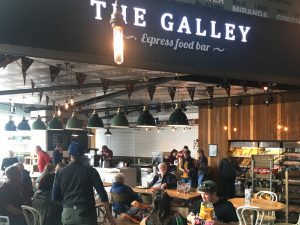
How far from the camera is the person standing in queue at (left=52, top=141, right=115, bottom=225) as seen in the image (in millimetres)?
5102

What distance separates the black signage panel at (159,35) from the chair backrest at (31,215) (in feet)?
11.2

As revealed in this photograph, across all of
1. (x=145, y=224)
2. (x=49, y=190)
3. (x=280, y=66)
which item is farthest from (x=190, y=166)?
(x=145, y=224)

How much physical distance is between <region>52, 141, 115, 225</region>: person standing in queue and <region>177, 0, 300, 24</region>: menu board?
2874 mm

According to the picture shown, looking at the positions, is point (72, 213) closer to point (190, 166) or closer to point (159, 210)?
point (159, 210)

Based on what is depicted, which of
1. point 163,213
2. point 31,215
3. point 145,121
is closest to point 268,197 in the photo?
point 145,121

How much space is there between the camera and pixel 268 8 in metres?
6.48

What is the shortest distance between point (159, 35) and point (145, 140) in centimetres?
1678

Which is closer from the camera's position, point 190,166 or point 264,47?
point 264,47

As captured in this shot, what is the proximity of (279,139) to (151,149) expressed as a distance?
9134mm

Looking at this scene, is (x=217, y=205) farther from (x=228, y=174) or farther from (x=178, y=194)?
(x=228, y=174)

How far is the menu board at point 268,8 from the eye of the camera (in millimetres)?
6213

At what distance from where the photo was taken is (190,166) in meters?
12.7

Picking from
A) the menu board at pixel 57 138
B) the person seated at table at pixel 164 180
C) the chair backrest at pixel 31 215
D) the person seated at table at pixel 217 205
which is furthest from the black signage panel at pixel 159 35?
the menu board at pixel 57 138

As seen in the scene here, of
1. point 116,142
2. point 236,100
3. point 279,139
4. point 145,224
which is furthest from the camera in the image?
point 116,142
